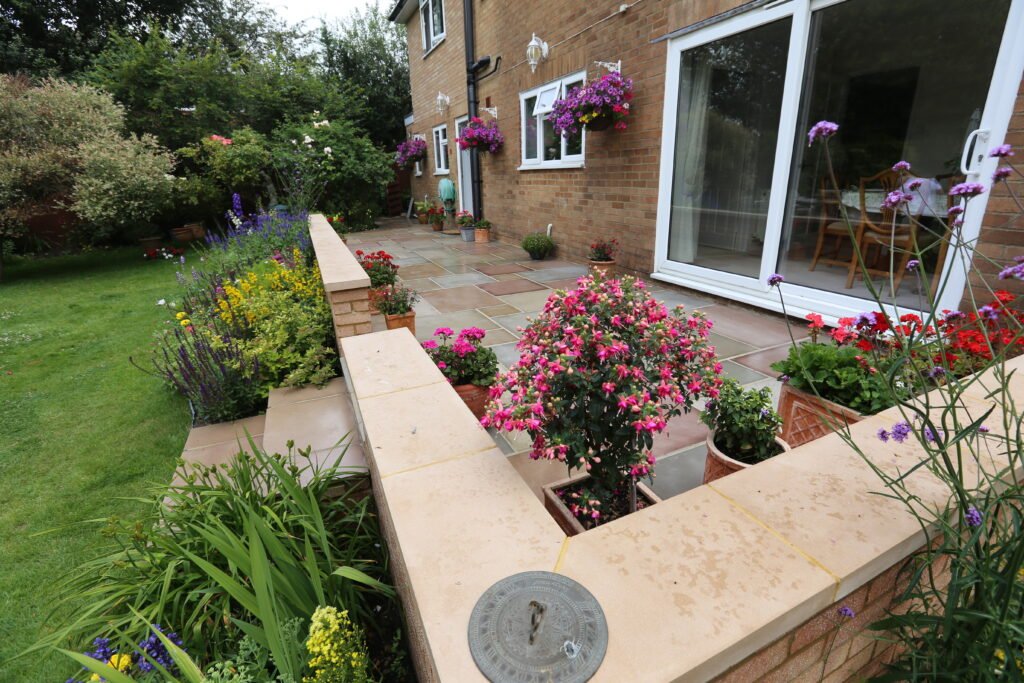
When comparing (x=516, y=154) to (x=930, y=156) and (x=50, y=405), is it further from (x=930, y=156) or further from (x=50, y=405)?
(x=50, y=405)

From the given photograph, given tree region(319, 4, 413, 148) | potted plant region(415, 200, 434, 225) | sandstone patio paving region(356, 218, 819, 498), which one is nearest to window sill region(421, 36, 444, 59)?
potted plant region(415, 200, 434, 225)

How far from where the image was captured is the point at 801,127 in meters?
3.97

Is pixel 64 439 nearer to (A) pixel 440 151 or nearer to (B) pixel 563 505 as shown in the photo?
(B) pixel 563 505

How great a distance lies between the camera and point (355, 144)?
11.9 meters

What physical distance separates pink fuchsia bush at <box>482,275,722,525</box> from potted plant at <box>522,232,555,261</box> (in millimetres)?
5648

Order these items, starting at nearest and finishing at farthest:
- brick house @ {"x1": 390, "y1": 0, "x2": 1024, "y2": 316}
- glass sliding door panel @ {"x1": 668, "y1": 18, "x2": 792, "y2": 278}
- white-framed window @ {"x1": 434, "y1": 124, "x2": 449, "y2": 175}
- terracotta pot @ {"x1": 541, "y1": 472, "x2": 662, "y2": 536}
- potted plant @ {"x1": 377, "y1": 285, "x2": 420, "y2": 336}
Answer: terracotta pot @ {"x1": 541, "y1": 472, "x2": 662, "y2": 536} < brick house @ {"x1": 390, "y1": 0, "x2": 1024, "y2": 316} < potted plant @ {"x1": 377, "y1": 285, "x2": 420, "y2": 336} < glass sliding door panel @ {"x1": 668, "y1": 18, "x2": 792, "y2": 278} < white-framed window @ {"x1": 434, "y1": 124, "x2": 449, "y2": 175}

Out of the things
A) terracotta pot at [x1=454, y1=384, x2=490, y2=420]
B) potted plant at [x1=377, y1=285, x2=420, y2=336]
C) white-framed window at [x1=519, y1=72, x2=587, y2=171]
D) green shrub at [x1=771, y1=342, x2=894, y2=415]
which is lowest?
terracotta pot at [x1=454, y1=384, x2=490, y2=420]

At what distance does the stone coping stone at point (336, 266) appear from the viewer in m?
2.84

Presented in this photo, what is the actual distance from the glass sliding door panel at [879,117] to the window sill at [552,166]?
9.06 ft

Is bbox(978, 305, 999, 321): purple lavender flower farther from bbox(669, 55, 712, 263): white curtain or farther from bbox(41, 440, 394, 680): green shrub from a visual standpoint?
bbox(669, 55, 712, 263): white curtain

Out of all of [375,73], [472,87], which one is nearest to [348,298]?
[472,87]

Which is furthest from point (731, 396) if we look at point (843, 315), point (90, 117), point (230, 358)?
point (90, 117)

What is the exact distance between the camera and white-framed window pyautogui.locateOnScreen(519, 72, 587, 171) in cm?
657

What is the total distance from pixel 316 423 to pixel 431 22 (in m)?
11.8
